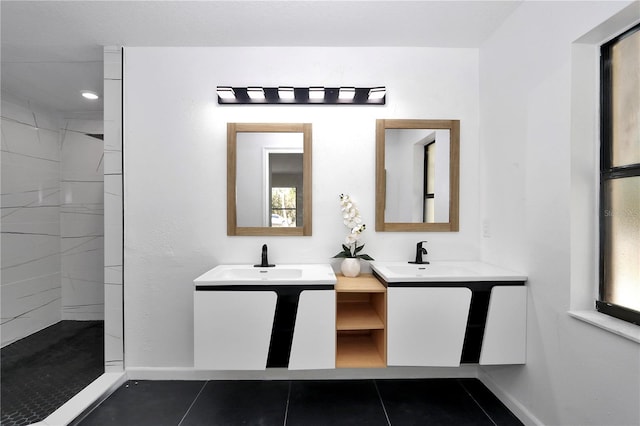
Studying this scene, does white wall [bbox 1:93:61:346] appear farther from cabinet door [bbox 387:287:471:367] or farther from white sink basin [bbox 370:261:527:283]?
cabinet door [bbox 387:287:471:367]

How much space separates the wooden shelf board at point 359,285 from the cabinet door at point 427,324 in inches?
5.0

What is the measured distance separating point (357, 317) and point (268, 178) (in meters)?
1.15

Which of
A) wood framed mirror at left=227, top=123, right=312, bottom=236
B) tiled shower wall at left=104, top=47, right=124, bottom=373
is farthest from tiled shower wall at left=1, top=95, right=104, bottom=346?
wood framed mirror at left=227, top=123, right=312, bottom=236

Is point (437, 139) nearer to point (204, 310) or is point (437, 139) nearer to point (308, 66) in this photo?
point (308, 66)

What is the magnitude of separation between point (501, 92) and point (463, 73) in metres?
0.38

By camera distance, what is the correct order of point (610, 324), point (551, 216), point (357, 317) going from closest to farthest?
point (610, 324) < point (551, 216) < point (357, 317)

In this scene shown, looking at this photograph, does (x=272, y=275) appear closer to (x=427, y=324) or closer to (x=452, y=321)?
(x=427, y=324)

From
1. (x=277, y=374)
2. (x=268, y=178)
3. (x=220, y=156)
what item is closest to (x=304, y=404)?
(x=277, y=374)

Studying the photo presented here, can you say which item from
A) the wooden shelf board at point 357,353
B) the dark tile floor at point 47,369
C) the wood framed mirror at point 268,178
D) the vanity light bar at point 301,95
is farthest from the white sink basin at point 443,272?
the dark tile floor at point 47,369

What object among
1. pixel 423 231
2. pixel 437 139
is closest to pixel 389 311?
pixel 423 231

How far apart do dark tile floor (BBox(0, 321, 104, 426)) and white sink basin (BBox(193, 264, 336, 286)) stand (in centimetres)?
124

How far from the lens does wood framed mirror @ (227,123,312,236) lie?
7.27ft

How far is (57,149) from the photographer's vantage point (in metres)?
3.26

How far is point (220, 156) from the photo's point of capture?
2.23 meters
